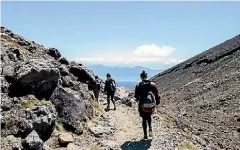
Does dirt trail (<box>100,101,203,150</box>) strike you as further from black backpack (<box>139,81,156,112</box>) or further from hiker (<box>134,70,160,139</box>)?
black backpack (<box>139,81,156,112</box>)

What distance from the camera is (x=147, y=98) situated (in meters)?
20.9

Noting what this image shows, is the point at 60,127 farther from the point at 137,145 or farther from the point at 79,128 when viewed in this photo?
the point at 137,145

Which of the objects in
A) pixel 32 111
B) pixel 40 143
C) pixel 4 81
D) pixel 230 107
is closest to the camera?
pixel 40 143

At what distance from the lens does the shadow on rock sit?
20875 millimetres

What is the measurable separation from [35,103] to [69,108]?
86.4 inches

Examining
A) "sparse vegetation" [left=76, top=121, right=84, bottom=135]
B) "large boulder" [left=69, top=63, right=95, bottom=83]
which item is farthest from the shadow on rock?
"large boulder" [left=69, top=63, right=95, bottom=83]

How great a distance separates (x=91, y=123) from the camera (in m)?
24.8

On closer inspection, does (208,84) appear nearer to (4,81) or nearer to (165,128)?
(165,128)

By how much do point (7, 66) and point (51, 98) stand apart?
Result: 10.9 feet

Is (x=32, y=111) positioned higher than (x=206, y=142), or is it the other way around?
(x=32, y=111)

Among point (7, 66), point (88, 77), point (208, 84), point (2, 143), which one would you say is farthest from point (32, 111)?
point (208, 84)

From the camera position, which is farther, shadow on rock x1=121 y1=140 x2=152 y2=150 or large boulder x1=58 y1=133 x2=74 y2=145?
shadow on rock x1=121 y1=140 x2=152 y2=150

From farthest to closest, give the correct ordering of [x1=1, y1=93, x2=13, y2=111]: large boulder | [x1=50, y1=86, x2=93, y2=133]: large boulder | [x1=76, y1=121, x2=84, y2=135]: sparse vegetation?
[x1=50, y1=86, x2=93, y2=133]: large boulder → [x1=76, y1=121, x2=84, y2=135]: sparse vegetation → [x1=1, y1=93, x2=13, y2=111]: large boulder

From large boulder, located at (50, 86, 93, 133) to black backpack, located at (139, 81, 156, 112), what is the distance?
4.28m
